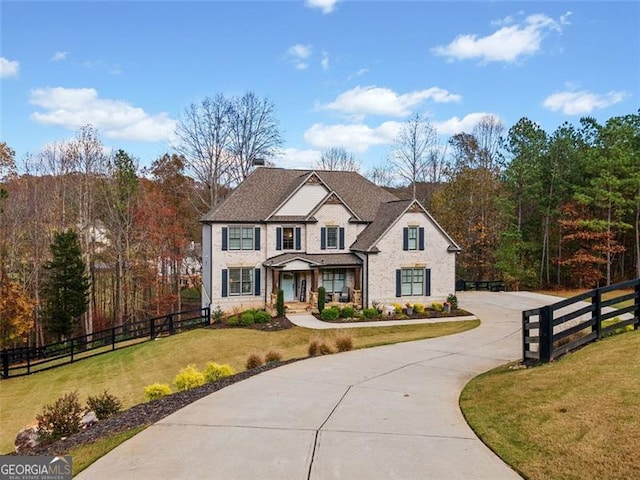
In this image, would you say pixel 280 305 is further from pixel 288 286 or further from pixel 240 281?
pixel 240 281

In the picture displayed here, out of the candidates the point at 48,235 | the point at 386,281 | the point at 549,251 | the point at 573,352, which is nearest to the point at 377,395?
the point at 573,352

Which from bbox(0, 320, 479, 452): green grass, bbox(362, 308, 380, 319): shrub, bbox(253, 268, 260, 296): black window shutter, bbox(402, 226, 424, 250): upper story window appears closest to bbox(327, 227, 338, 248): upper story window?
bbox(402, 226, 424, 250): upper story window

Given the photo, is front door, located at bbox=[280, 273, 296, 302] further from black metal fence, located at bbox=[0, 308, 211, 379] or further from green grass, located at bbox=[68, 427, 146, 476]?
green grass, located at bbox=[68, 427, 146, 476]

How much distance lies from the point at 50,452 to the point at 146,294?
1402 inches

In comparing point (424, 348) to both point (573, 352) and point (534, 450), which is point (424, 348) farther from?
point (534, 450)

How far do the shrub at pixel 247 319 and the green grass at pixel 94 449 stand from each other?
16.9m

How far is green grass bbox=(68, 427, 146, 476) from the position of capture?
19.4ft

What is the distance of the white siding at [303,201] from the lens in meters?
27.8

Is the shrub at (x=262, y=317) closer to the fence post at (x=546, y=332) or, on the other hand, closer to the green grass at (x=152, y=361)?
the green grass at (x=152, y=361)

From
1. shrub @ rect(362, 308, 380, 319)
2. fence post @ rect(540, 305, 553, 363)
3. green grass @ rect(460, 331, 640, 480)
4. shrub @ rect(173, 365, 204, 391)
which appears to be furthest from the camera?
shrub @ rect(362, 308, 380, 319)

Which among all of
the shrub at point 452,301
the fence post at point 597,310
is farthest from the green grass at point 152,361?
the fence post at point 597,310

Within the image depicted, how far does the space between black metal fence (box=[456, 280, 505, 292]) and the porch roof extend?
13425 mm

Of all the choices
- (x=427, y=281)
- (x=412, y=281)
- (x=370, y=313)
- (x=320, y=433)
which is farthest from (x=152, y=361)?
(x=427, y=281)

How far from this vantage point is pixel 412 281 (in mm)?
27156
